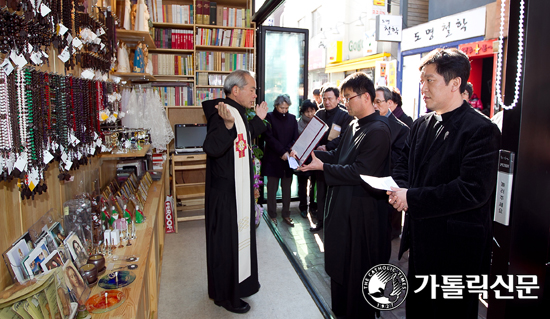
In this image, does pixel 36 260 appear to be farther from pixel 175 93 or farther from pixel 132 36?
pixel 175 93

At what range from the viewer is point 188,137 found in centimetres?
479

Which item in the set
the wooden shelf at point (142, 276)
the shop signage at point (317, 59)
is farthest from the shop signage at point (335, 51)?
the wooden shelf at point (142, 276)

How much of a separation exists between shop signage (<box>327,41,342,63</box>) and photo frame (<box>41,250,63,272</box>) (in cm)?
1224

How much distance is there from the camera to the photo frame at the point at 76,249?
160cm

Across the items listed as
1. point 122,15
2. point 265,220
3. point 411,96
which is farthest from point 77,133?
point 411,96

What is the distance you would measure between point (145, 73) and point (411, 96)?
→ 23.8 feet

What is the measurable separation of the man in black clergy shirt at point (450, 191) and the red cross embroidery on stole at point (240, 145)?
1.08 metres

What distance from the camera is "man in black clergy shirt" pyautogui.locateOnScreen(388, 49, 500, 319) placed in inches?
60.5

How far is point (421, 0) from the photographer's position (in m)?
9.19

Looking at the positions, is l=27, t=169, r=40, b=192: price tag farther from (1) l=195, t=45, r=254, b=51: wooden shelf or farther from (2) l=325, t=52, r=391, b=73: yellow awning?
(2) l=325, t=52, r=391, b=73: yellow awning

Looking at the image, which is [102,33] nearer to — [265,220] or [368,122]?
[368,122]

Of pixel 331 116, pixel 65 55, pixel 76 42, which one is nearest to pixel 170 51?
pixel 331 116

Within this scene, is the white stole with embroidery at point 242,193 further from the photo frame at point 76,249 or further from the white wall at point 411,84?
the white wall at point 411,84

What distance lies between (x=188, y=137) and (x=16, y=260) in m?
3.61
